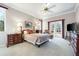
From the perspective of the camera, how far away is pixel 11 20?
4.50 meters

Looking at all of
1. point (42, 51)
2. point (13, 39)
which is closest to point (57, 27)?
point (42, 51)

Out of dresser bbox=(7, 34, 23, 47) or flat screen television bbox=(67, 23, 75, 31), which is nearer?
flat screen television bbox=(67, 23, 75, 31)

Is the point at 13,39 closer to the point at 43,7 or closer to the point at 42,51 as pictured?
the point at 42,51

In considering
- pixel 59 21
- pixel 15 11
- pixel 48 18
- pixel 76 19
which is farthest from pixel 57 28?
pixel 15 11

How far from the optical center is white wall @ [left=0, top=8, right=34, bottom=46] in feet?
13.4

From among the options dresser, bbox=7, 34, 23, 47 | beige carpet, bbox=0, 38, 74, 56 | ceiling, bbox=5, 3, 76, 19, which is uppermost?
ceiling, bbox=5, 3, 76, 19

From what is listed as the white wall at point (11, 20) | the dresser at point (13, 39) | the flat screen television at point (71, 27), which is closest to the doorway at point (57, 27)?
the flat screen television at point (71, 27)

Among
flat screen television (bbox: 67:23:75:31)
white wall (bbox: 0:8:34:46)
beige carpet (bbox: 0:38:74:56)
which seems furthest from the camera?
white wall (bbox: 0:8:34:46)

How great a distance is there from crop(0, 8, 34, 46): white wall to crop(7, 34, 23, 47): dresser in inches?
7.7

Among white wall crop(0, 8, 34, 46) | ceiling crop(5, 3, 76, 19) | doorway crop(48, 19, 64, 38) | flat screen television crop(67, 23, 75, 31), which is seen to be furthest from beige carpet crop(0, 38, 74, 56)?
ceiling crop(5, 3, 76, 19)

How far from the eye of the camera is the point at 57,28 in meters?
3.24

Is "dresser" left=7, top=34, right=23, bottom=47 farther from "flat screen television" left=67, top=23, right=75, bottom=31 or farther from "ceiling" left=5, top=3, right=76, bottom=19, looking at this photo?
"flat screen television" left=67, top=23, right=75, bottom=31

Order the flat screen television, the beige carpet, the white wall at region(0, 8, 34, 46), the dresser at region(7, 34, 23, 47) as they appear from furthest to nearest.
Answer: the dresser at region(7, 34, 23, 47)
the white wall at region(0, 8, 34, 46)
the beige carpet
the flat screen television

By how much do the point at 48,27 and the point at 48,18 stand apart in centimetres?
40
